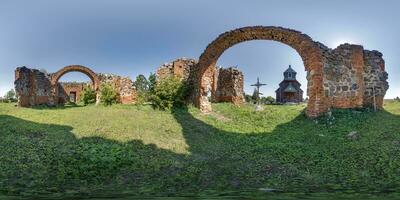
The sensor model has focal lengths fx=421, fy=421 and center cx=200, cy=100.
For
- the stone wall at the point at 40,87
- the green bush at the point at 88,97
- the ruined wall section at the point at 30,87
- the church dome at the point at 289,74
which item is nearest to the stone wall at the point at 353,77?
the stone wall at the point at 40,87

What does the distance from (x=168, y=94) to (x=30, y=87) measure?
11.5 meters

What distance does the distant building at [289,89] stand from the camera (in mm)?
50438

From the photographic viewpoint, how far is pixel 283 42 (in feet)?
58.4

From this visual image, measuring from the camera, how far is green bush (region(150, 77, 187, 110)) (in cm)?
1897

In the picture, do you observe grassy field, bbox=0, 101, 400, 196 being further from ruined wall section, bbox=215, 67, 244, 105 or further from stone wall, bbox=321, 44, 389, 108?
ruined wall section, bbox=215, 67, 244, 105

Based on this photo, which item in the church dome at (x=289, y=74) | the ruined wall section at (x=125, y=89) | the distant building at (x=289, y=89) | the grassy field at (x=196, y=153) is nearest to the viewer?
the grassy field at (x=196, y=153)

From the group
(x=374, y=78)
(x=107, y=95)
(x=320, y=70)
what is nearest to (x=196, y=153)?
(x=320, y=70)

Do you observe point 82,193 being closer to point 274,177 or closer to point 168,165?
point 168,165

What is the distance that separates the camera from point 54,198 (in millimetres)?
5723

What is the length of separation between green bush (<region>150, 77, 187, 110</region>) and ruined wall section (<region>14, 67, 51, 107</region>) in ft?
31.8

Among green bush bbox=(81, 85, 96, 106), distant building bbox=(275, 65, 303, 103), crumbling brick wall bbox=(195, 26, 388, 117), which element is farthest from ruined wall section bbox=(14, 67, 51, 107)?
distant building bbox=(275, 65, 303, 103)

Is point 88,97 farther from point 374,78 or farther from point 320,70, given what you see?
point 374,78

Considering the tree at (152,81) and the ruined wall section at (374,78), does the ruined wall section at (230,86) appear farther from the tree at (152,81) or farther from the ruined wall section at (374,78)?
the ruined wall section at (374,78)

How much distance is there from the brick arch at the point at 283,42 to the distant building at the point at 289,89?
32.2 m
